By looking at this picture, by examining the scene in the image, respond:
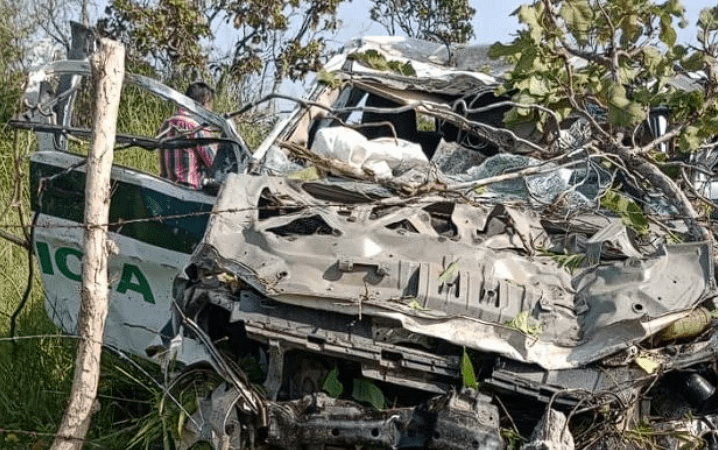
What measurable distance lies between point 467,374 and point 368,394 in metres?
0.38

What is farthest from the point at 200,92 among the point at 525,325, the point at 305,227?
the point at 525,325

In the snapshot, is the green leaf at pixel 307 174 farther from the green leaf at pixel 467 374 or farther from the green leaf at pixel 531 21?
the green leaf at pixel 467 374

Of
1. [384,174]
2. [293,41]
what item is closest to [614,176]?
[384,174]

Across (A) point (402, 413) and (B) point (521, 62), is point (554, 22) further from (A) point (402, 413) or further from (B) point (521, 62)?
(A) point (402, 413)

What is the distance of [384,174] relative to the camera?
5207mm

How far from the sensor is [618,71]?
199 inches

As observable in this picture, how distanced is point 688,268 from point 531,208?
0.93m

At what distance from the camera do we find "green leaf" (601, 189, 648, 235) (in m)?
4.70

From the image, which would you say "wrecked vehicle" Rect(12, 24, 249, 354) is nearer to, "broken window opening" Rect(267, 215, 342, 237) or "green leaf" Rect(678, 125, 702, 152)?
"broken window opening" Rect(267, 215, 342, 237)

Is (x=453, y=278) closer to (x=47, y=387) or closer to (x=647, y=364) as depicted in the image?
(x=647, y=364)

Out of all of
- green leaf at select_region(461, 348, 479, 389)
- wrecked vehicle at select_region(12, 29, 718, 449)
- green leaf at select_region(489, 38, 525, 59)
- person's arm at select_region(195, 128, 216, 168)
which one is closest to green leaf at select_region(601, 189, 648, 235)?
wrecked vehicle at select_region(12, 29, 718, 449)

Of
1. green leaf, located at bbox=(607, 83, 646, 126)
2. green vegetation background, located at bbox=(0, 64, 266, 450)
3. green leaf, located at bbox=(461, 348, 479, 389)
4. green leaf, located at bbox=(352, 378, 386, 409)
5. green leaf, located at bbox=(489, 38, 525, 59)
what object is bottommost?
green vegetation background, located at bbox=(0, 64, 266, 450)

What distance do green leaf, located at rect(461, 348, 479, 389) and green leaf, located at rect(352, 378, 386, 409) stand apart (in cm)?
32

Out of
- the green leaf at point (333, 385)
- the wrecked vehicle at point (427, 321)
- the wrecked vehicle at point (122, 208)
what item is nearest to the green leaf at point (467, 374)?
the wrecked vehicle at point (427, 321)
